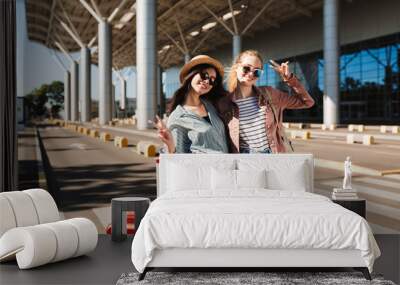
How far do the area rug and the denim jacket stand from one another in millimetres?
1524

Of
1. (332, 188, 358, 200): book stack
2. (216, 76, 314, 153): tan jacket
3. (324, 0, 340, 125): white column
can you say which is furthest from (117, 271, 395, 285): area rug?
(324, 0, 340, 125): white column

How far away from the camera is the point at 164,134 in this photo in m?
6.39

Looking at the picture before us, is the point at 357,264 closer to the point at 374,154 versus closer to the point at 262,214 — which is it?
the point at 262,214

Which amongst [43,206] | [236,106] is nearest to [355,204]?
[236,106]

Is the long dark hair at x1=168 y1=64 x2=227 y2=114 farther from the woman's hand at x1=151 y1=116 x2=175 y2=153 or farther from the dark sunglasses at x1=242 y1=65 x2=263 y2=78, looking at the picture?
the dark sunglasses at x1=242 y1=65 x2=263 y2=78

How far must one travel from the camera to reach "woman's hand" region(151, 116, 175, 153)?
6.27 metres

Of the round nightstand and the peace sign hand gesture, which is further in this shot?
the round nightstand

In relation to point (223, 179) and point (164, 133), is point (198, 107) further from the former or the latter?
point (223, 179)

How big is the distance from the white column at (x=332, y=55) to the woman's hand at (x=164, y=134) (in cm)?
3800

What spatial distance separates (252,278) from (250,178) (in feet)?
6.19

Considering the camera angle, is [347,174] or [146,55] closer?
[347,174]

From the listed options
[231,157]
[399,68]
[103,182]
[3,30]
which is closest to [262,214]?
[231,157]

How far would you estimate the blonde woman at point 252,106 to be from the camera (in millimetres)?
6070

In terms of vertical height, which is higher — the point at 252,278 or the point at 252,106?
the point at 252,106
